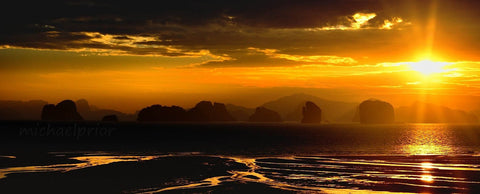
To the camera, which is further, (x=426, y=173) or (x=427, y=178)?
(x=426, y=173)

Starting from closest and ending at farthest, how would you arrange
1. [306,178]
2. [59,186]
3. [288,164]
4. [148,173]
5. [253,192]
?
[253,192]
[59,186]
[306,178]
[148,173]
[288,164]

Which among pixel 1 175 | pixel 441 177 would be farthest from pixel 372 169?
pixel 1 175

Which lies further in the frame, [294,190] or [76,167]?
[76,167]

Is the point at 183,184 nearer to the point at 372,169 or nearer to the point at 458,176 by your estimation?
the point at 372,169

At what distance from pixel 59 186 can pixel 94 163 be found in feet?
69.6

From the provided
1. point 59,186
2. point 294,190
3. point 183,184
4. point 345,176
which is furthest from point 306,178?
point 59,186

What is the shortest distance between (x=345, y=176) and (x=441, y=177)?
31.1 ft

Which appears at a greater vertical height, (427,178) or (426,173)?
(426,173)

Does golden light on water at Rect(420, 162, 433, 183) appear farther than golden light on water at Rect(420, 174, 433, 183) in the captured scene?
Yes

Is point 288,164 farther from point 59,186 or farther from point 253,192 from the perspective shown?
point 59,186

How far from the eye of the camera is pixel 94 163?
2500 inches

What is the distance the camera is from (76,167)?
57.8 metres

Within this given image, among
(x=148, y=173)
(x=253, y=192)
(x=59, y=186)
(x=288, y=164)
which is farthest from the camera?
(x=288, y=164)

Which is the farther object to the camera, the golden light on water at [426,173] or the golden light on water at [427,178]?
the golden light on water at [426,173]
